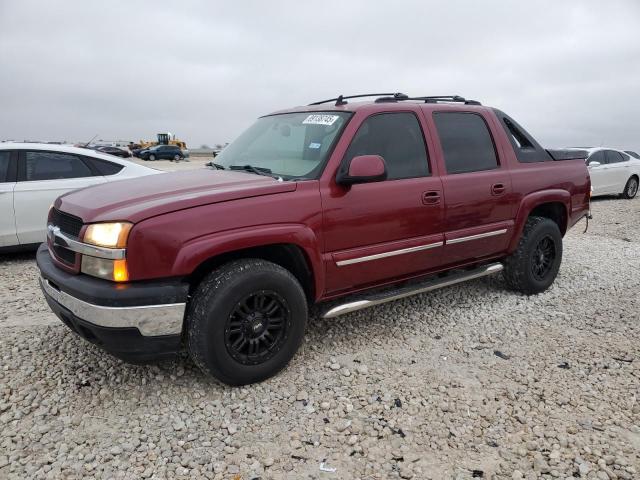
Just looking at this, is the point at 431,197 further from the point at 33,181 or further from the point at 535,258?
the point at 33,181

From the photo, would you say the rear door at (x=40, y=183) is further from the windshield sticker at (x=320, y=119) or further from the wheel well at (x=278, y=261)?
the wheel well at (x=278, y=261)

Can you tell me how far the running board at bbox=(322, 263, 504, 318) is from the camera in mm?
3446

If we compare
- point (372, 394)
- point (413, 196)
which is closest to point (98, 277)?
point (372, 394)

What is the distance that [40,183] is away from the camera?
19.5ft

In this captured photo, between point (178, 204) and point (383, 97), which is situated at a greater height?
point (383, 97)

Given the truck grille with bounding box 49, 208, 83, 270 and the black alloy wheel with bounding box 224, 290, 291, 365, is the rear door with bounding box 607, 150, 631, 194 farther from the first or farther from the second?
the truck grille with bounding box 49, 208, 83, 270

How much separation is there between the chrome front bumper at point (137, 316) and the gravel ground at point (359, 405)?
534mm

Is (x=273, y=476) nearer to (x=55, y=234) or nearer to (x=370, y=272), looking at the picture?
(x=370, y=272)

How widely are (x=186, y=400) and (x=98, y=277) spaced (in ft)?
3.04

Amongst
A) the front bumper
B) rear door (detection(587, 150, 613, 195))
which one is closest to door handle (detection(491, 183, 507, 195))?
the front bumper

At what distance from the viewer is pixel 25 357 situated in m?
3.49

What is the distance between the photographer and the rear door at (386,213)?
3.39 metres

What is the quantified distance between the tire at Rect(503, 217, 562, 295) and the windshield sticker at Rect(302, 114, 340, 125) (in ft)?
7.60

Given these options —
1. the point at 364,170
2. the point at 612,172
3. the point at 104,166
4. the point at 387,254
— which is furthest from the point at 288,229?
the point at 612,172
